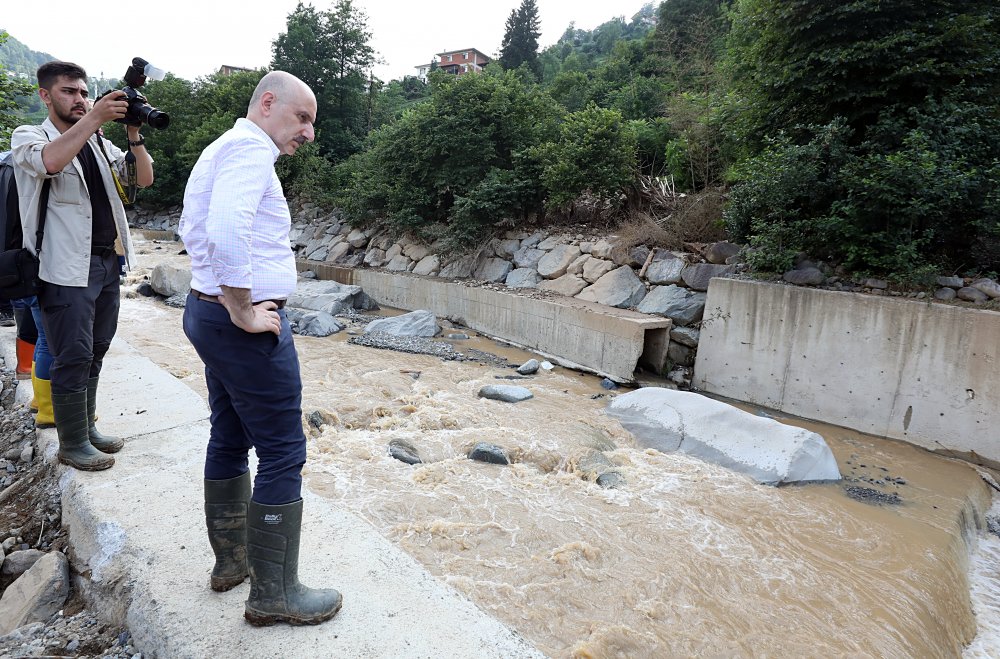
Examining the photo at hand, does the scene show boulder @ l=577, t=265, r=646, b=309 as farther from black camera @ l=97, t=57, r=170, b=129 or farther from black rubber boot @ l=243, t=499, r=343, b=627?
black rubber boot @ l=243, t=499, r=343, b=627

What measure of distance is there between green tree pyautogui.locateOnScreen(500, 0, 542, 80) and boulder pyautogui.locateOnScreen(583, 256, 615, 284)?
3479 cm

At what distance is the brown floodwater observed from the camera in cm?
339

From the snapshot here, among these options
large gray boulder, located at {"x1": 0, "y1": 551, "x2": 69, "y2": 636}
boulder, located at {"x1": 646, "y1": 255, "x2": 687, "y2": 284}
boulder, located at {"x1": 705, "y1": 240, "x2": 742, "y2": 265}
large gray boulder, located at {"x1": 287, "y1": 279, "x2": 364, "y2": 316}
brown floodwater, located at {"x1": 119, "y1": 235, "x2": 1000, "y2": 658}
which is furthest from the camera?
large gray boulder, located at {"x1": 287, "y1": 279, "x2": 364, "y2": 316}

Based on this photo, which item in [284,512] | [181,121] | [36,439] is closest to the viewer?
[284,512]

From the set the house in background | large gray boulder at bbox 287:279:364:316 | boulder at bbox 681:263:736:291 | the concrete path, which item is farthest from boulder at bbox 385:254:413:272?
the house in background

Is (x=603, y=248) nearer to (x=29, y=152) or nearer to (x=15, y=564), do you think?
(x=29, y=152)

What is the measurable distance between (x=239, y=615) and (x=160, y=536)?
0.78 meters

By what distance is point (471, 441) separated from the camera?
583cm

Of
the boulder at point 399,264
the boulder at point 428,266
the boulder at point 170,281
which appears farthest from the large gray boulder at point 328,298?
the boulder at point 170,281

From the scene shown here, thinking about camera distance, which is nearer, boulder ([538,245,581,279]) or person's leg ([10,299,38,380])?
person's leg ([10,299,38,380])

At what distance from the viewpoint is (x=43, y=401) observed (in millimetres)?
3564

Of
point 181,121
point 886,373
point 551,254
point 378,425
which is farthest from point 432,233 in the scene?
point 181,121

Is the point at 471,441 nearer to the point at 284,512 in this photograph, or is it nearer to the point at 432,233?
the point at 284,512

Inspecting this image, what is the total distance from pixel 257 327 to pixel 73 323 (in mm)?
1825
